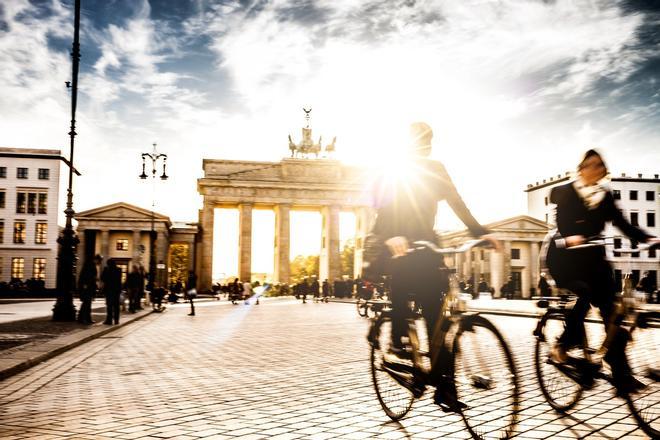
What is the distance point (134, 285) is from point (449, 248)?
827 inches

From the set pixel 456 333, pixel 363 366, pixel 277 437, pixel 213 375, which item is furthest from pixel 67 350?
pixel 456 333

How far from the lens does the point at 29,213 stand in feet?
212

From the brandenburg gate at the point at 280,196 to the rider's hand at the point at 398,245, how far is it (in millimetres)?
65513

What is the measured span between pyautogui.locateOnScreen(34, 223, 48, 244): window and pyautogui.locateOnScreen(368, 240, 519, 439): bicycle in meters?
67.0

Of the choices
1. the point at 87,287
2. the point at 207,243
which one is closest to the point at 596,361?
the point at 87,287

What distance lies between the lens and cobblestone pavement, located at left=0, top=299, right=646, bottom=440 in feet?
15.3

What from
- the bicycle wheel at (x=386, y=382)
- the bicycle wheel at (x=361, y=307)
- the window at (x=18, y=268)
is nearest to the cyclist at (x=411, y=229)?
the bicycle wheel at (x=386, y=382)

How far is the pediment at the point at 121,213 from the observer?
7056cm

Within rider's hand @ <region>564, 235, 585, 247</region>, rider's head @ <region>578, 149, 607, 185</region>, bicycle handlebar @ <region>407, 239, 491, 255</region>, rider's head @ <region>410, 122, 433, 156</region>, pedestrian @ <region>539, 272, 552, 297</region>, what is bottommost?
pedestrian @ <region>539, 272, 552, 297</region>

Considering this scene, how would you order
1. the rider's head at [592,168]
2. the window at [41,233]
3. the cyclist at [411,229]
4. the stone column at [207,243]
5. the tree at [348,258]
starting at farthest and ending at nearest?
the tree at [348,258], the stone column at [207,243], the window at [41,233], the rider's head at [592,168], the cyclist at [411,229]

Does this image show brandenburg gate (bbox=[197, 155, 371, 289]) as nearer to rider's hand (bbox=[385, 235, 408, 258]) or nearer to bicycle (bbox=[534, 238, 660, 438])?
bicycle (bbox=[534, 238, 660, 438])

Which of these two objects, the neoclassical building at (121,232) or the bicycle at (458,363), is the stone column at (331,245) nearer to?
the neoclassical building at (121,232)

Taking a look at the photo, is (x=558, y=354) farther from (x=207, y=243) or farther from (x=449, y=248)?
(x=207, y=243)

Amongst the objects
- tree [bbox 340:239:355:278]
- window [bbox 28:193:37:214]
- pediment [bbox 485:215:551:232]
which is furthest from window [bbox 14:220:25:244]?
tree [bbox 340:239:355:278]
